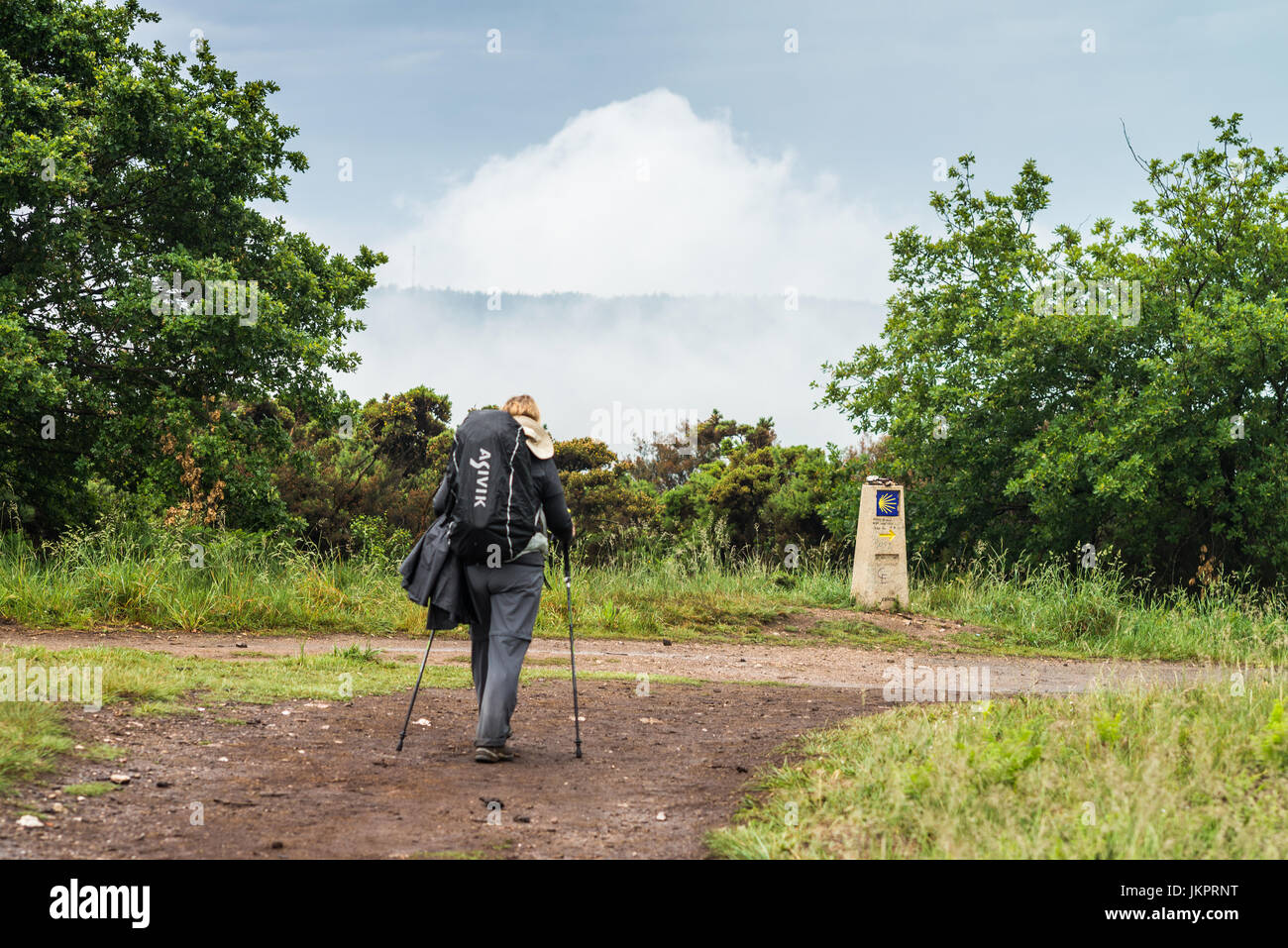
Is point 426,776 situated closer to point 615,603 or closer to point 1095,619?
point 615,603

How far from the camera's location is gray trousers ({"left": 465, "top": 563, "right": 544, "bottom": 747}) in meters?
6.11

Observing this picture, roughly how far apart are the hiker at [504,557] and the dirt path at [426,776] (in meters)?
0.35

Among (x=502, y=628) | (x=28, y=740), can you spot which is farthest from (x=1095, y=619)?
(x=28, y=740)

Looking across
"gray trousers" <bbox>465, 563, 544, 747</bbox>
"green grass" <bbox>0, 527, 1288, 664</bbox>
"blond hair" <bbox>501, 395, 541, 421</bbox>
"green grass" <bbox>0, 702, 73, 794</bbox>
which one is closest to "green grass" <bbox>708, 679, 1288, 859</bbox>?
"gray trousers" <bbox>465, 563, 544, 747</bbox>

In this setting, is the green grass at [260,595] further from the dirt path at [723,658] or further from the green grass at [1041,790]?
the green grass at [1041,790]

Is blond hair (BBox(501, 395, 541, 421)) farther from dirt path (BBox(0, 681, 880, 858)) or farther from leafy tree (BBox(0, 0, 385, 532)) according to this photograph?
leafy tree (BBox(0, 0, 385, 532))

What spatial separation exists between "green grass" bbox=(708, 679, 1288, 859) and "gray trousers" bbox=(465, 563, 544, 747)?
1.56 m

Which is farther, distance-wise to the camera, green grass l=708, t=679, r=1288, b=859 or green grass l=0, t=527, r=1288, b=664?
green grass l=0, t=527, r=1288, b=664

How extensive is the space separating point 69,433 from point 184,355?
2.40m

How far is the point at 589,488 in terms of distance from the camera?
25391mm

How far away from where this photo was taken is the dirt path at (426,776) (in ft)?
14.5

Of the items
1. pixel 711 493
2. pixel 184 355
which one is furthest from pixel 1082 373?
pixel 184 355

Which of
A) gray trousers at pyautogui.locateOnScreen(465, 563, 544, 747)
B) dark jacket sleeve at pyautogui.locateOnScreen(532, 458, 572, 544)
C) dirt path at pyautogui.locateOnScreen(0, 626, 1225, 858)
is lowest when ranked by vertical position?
dirt path at pyautogui.locateOnScreen(0, 626, 1225, 858)
